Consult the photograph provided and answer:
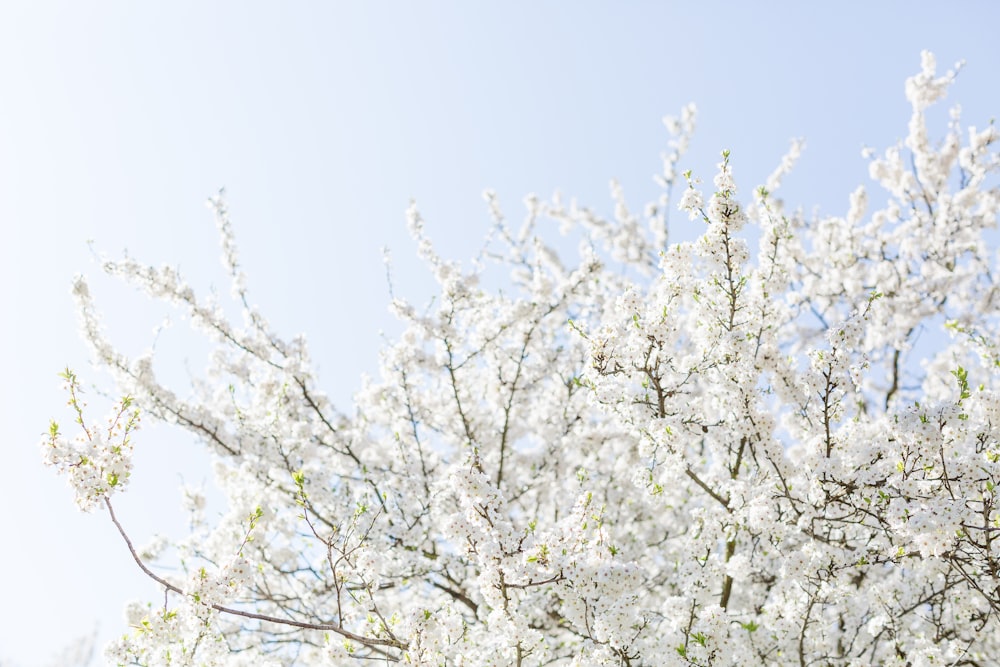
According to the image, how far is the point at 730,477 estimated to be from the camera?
5.14m

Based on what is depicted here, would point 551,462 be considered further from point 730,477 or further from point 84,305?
point 84,305

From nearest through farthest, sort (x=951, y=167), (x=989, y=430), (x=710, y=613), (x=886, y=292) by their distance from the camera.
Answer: (x=989, y=430)
(x=710, y=613)
(x=886, y=292)
(x=951, y=167)

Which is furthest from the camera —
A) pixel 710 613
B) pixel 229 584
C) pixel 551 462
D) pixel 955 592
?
pixel 551 462

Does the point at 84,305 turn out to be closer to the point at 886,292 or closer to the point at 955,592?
the point at 955,592

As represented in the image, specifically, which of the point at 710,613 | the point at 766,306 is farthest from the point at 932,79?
the point at 710,613

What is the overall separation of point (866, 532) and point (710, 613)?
1761 mm

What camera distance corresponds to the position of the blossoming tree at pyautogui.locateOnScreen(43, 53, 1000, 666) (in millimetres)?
3492

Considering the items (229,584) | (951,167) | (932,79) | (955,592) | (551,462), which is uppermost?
(932,79)

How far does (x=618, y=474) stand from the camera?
7.06m

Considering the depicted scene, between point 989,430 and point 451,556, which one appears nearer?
point 989,430

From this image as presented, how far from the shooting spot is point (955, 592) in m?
4.68

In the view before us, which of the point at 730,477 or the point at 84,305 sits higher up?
the point at 84,305

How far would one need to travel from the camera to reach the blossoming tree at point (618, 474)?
349cm

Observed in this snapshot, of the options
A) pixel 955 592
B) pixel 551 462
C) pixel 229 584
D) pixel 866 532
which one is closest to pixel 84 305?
pixel 229 584
